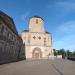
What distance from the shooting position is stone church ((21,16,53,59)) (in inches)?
2908

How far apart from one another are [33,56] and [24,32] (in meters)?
11.6

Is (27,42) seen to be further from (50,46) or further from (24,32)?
(50,46)

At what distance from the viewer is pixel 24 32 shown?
76.5m

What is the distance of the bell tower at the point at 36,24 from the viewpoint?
7756cm

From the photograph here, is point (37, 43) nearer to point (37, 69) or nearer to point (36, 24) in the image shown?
point (36, 24)

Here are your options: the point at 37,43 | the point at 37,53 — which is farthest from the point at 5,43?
the point at 37,53

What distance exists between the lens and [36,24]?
78.8m

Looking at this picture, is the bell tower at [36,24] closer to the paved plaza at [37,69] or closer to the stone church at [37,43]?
the stone church at [37,43]

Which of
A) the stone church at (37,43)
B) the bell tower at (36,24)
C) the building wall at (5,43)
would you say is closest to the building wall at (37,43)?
the stone church at (37,43)

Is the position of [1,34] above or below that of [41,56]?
above

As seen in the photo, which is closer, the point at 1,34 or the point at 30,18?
the point at 1,34

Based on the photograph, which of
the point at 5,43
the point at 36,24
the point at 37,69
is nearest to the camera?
the point at 37,69

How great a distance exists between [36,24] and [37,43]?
9.53m

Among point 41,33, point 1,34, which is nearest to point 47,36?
point 41,33
